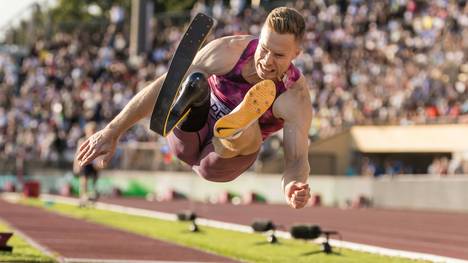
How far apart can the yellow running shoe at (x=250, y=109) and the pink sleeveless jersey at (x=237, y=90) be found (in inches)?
11.1

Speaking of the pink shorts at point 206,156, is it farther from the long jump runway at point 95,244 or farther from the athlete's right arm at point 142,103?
the long jump runway at point 95,244

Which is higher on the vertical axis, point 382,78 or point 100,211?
point 382,78

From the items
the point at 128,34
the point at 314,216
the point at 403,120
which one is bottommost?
the point at 314,216

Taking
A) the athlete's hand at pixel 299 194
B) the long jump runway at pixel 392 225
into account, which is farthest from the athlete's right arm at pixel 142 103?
the long jump runway at pixel 392 225

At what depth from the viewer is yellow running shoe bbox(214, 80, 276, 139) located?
7.05 m

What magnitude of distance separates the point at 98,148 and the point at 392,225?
12701mm

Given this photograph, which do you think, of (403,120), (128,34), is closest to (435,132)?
(403,120)

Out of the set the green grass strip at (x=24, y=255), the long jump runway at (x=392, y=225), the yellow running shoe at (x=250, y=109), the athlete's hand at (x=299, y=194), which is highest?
the yellow running shoe at (x=250, y=109)

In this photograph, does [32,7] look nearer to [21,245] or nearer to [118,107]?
[118,107]

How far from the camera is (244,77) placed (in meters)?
7.70

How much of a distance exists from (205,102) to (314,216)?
47.1ft

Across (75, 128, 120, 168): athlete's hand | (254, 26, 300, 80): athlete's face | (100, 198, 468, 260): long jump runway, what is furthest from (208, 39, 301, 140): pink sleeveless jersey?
(100, 198, 468, 260): long jump runway

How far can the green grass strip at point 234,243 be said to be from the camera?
1090 cm

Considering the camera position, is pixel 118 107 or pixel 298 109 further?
pixel 118 107
